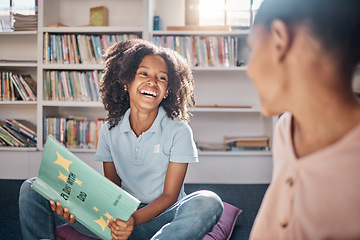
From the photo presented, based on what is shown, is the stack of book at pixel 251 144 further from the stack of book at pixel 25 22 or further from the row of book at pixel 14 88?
Result: the stack of book at pixel 25 22

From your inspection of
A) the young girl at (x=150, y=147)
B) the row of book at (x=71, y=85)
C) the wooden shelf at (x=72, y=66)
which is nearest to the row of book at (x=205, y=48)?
the wooden shelf at (x=72, y=66)

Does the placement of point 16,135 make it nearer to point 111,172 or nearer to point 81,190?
point 111,172

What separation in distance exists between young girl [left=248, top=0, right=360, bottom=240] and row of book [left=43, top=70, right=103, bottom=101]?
2.40 metres

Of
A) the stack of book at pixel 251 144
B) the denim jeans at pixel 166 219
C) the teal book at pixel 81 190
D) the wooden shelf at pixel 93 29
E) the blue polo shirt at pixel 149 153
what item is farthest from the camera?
the stack of book at pixel 251 144

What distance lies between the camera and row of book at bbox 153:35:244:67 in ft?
8.82

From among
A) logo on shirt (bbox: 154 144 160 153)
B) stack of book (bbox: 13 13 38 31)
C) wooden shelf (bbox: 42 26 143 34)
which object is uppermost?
stack of book (bbox: 13 13 38 31)

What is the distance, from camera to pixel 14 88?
9.14 ft

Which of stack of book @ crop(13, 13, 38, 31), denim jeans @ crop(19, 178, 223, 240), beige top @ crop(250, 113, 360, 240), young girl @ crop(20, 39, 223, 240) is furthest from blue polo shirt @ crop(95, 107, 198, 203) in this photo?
stack of book @ crop(13, 13, 38, 31)

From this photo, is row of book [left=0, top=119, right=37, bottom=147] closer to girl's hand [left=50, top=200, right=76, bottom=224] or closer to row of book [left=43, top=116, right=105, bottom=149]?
row of book [left=43, top=116, right=105, bottom=149]

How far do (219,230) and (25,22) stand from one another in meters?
2.23

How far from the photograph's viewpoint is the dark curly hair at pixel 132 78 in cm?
138

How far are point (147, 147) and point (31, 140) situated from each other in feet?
Answer: 6.16

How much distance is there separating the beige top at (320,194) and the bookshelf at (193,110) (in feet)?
7.32

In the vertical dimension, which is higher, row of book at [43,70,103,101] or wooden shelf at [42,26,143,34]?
wooden shelf at [42,26,143,34]
